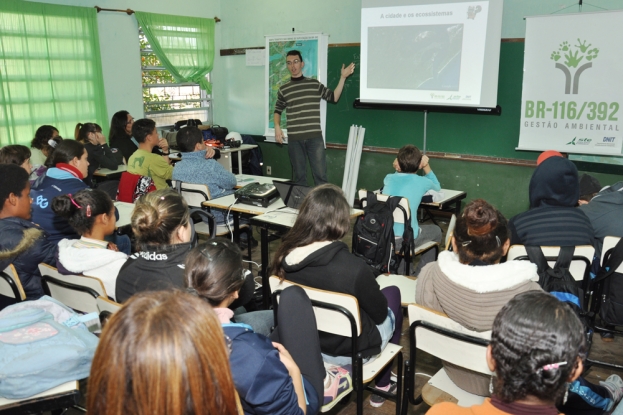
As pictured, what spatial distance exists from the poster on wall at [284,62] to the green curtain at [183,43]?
3.43ft

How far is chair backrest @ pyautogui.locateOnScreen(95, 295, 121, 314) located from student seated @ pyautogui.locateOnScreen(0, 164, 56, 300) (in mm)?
575

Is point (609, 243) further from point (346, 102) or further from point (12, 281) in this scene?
point (346, 102)

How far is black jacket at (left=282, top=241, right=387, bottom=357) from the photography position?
2096mm

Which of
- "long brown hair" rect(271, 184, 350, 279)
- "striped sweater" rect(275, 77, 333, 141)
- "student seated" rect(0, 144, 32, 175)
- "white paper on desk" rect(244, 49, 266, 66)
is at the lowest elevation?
"long brown hair" rect(271, 184, 350, 279)

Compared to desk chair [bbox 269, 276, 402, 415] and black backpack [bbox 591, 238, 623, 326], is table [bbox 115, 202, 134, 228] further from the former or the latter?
black backpack [bbox 591, 238, 623, 326]

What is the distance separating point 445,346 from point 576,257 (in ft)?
3.53

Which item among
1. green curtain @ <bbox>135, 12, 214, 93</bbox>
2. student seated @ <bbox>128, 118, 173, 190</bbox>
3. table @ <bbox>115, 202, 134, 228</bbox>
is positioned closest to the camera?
table @ <bbox>115, 202, 134, 228</bbox>

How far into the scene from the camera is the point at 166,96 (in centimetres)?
740

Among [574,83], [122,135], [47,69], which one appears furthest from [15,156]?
[574,83]

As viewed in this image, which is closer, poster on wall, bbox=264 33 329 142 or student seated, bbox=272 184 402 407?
student seated, bbox=272 184 402 407

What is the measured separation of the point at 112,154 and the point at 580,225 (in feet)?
14.5

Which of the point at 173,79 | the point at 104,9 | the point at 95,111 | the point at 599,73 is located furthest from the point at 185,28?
A: the point at 599,73

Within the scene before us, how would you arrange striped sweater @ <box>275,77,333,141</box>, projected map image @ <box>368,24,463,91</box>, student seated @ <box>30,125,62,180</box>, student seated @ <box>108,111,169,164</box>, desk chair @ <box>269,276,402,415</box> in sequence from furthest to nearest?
striped sweater @ <box>275,77,333,141</box> < student seated @ <box>108,111,169,164</box> < projected map image @ <box>368,24,463,91</box> < student seated @ <box>30,125,62,180</box> < desk chair @ <box>269,276,402,415</box>

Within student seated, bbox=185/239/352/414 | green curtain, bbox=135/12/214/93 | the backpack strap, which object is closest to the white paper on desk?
green curtain, bbox=135/12/214/93
